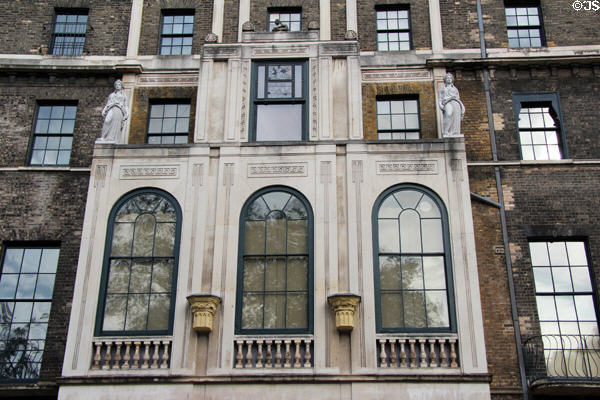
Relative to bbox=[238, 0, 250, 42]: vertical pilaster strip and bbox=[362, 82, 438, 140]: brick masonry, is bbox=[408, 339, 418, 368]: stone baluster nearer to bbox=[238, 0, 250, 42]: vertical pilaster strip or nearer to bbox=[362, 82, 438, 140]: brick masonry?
bbox=[362, 82, 438, 140]: brick masonry

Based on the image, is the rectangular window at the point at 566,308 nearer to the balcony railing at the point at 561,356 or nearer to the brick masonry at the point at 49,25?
the balcony railing at the point at 561,356

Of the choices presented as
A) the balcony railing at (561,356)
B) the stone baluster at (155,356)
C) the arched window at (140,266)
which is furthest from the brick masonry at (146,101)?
the balcony railing at (561,356)

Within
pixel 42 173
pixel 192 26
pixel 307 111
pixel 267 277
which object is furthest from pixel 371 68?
pixel 42 173

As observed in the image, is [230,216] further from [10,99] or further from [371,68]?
[10,99]

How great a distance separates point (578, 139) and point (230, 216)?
32.3ft

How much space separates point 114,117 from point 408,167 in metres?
7.63

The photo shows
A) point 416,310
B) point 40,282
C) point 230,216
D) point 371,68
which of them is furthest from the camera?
point 371,68

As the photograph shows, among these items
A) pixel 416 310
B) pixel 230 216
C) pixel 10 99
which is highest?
pixel 10 99

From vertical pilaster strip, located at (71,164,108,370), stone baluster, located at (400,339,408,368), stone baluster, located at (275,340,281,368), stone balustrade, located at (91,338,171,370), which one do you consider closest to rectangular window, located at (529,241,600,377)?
stone baluster, located at (400,339,408,368)

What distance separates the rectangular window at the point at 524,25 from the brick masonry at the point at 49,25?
1174 cm

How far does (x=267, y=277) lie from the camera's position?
1591 cm

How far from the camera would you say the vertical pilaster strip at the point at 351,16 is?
21031 millimetres

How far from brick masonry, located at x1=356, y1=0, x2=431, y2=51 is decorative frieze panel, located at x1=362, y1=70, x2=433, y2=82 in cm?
97

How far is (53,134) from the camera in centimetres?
1991
